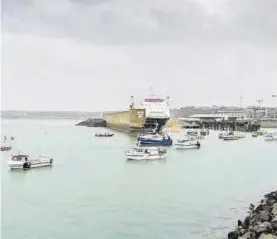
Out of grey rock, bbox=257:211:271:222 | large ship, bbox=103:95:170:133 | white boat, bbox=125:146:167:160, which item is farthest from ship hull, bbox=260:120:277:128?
grey rock, bbox=257:211:271:222

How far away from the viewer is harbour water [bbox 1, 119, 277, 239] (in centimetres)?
438

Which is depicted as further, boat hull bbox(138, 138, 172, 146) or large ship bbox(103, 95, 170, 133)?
large ship bbox(103, 95, 170, 133)

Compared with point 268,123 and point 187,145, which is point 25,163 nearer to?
point 187,145

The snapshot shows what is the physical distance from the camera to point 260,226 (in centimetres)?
376

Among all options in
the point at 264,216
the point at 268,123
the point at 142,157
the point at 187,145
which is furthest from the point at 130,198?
the point at 268,123

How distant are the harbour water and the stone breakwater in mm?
204

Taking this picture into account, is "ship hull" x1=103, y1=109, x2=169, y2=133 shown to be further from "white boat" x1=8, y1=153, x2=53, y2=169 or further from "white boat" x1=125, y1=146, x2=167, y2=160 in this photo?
"white boat" x1=8, y1=153, x2=53, y2=169

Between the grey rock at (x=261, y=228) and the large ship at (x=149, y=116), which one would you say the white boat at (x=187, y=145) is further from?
the grey rock at (x=261, y=228)

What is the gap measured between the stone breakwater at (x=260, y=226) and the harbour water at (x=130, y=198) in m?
0.20

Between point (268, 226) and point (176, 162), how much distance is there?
604 cm

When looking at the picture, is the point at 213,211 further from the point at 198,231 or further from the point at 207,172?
the point at 207,172

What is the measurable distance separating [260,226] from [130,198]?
7.21 ft

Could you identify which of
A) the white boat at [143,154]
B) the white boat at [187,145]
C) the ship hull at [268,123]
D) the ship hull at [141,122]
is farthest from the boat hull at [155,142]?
the ship hull at [268,123]

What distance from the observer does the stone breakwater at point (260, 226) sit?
3619mm
